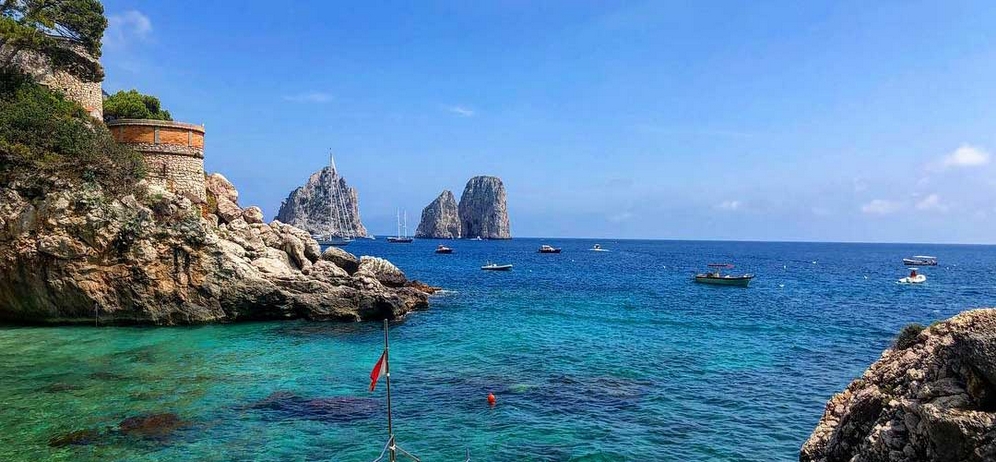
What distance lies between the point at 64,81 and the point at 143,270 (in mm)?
13892

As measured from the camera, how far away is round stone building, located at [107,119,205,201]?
32.5 metres

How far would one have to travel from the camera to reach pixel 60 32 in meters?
32.0

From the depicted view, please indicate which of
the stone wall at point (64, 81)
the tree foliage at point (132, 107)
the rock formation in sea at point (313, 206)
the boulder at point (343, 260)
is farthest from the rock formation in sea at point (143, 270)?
the rock formation in sea at point (313, 206)

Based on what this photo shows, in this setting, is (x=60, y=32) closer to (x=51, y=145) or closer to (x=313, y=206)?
(x=51, y=145)

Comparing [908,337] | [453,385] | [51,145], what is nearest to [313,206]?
[51,145]

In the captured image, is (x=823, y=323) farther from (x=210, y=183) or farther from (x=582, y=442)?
(x=210, y=183)

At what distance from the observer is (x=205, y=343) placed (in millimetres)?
24750

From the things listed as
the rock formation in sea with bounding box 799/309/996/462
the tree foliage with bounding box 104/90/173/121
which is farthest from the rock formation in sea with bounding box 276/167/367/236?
the rock formation in sea with bounding box 799/309/996/462

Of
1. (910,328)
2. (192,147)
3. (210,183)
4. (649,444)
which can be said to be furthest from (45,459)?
(210,183)

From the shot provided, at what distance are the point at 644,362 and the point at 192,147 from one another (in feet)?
94.9

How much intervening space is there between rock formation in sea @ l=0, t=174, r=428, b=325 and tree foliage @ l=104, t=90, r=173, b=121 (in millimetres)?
14017

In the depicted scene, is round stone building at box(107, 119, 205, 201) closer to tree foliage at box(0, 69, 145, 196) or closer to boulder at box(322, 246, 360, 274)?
tree foliage at box(0, 69, 145, 196)

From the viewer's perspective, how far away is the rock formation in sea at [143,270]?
25750 millimetres

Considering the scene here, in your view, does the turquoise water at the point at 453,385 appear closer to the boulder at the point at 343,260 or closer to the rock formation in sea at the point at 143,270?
the rock formation in sea at the point at 143,270
